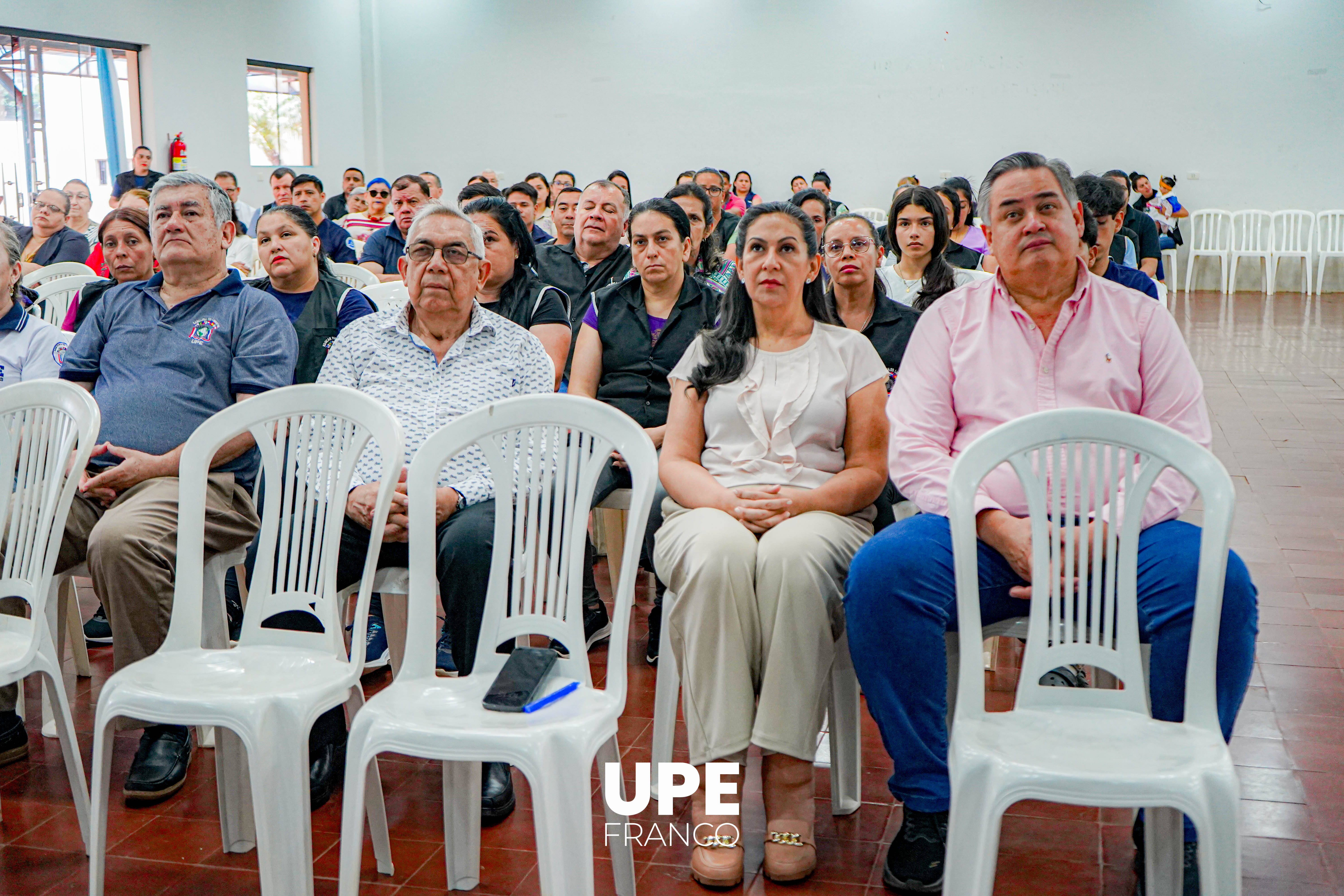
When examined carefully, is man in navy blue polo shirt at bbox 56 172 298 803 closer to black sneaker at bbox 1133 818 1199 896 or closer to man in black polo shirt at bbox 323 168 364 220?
black sneaker at bbox 1133 818 1199 896

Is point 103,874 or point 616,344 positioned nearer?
point 103,874

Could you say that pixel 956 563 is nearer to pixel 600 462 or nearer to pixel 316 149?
pixel 600 462

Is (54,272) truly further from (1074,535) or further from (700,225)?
(1074,535)

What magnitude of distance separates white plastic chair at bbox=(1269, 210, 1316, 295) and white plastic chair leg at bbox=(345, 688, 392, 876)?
12.1 m

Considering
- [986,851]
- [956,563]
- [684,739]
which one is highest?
[956,563]

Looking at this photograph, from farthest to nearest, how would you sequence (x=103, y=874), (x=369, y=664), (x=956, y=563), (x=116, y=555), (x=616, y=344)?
1. (x=616, y=344)
2. (x=369, y=664)
3. (x=116, y=555)
4. (x=103, y=874)
5. (x=956, y=563)

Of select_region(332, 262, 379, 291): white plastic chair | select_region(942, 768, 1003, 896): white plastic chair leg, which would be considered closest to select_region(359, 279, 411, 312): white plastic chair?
select_region(332, 262, 379, 291): white plastic chair

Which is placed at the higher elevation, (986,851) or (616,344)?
(616,344)

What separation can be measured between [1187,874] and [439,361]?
175 centimetres

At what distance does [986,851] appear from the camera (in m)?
1.53

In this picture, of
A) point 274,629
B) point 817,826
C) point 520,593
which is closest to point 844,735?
point 817,826

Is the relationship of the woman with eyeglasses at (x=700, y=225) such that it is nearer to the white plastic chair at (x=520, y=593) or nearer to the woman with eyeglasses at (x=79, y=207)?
the white plastic chair at (x=520, y=593)

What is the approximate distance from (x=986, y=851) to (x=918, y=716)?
1.23 ft

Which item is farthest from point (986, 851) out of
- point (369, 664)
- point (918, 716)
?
point (369, 664)
